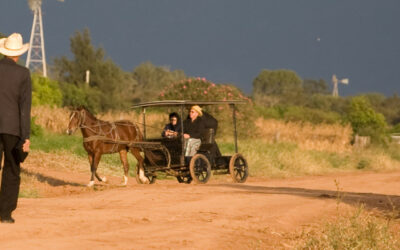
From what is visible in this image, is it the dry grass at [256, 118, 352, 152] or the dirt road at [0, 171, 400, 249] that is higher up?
the dry grass at [256, 118, 352, 152]

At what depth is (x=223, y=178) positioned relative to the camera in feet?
78.8

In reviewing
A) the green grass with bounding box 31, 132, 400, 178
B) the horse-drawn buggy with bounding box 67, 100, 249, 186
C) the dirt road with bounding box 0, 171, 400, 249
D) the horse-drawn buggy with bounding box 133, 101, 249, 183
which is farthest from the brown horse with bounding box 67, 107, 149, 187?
the green grass with bounding box 31, 132, 400, 178

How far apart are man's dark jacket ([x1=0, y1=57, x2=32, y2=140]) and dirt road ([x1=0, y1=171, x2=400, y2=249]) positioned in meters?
1.20

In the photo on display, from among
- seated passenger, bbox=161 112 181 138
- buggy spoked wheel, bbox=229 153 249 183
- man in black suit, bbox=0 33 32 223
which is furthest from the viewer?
buggy spoked wheel, bbox=229 153 249 183

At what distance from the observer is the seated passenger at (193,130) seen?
704 inches

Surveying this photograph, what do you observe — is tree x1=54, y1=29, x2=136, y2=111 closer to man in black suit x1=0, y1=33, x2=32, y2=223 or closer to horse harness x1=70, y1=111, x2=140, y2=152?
horse harness x1=70, y1=111, x2=140, y2=152

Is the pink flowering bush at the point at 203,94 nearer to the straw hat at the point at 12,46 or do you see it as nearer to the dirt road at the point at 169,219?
the dirt road at the point at 169,219

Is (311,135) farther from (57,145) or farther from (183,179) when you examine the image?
(183,179)

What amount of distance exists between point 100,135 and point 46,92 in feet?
115

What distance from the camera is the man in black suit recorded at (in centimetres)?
934

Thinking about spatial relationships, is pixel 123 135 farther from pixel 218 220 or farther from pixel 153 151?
pixel 218 220

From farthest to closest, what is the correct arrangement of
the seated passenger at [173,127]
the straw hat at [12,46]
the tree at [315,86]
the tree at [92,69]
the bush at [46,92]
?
the tree at [315,86] < the tree at [92,69] < the bush at [46,92] < the seated passenger at [173,127] < the straw hat at [12,46]

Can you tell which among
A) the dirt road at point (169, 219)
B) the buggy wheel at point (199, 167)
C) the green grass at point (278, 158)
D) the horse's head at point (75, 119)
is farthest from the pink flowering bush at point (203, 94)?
the dirt road at point (169, 219)

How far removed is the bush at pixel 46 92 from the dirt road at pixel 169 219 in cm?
3698
